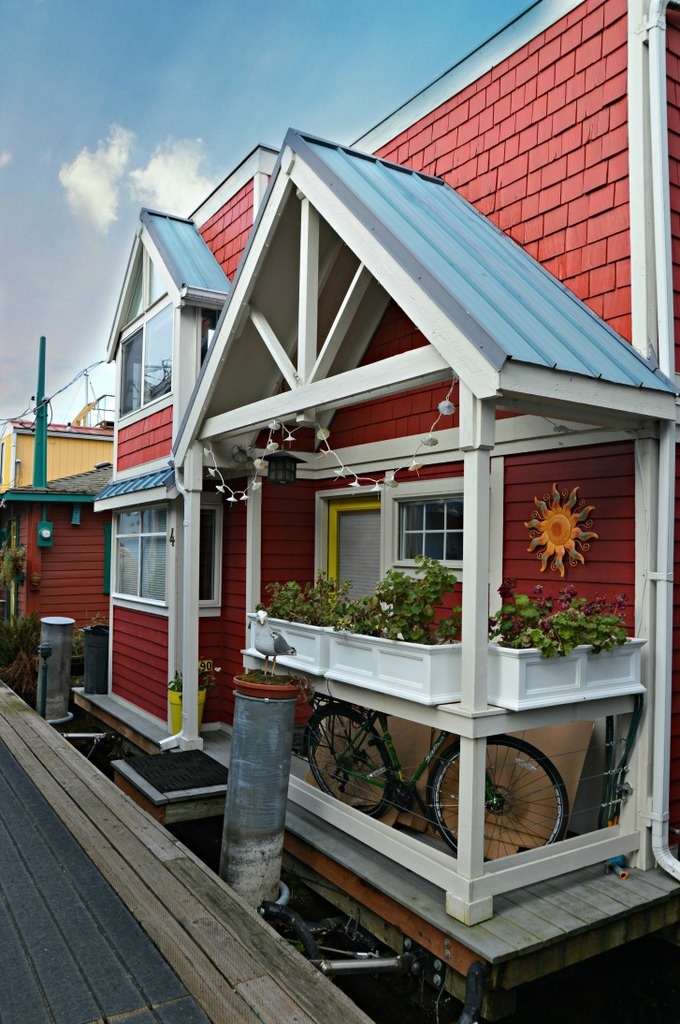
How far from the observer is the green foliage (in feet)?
37.3

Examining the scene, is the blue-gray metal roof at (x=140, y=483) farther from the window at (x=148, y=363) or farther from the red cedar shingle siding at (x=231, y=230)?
the red cedar shingle siding at (x=231, y=230)

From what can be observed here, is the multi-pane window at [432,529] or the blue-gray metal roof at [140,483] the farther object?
the blue-gray metal roof at [140,483]

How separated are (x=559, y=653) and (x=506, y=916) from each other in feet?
4.32

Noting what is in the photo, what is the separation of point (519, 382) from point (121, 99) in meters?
25.9

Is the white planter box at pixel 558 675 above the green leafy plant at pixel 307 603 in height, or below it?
below

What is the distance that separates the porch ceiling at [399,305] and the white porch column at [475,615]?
0.19 metres

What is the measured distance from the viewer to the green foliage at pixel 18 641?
448 inches

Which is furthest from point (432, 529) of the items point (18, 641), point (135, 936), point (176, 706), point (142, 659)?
point (18, 641)

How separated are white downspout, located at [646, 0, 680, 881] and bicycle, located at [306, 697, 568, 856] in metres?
0.59

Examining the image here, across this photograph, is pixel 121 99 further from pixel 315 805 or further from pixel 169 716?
pixel 315 805

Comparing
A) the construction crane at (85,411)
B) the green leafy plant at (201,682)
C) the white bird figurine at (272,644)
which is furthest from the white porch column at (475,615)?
the construction crane at (85,411)

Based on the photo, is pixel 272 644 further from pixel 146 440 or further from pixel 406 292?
pixel 146 440

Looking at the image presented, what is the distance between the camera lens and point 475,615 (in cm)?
382

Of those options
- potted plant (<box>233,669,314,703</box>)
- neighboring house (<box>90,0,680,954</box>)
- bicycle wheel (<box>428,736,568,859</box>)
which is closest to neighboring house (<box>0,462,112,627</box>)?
neighboring house (<box>90,0,680,954</box>)
